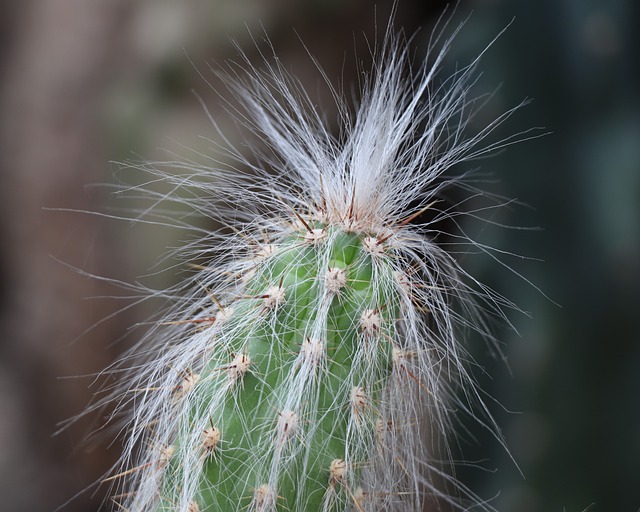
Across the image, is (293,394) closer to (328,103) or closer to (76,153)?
(328,103)

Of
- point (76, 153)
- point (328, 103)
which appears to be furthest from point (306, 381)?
point (76, 153)

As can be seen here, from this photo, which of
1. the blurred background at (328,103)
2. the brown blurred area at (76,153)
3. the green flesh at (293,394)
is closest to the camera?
the green flesh at (293,394)

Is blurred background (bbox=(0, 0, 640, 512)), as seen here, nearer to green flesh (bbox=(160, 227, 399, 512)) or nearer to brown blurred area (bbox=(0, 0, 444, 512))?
brown blurred area (bbox=(0, 0, 444, 512))

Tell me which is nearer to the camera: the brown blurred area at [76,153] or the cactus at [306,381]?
the cactus at [306,381]

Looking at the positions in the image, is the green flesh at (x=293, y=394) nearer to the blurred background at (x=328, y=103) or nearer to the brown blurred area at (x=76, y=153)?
the blurred background at (x=328, y=103)

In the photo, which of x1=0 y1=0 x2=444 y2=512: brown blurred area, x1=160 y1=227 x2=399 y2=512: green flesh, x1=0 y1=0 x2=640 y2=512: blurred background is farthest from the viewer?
x1=0 y1=0 x2=444 y2=512: brown blurred area

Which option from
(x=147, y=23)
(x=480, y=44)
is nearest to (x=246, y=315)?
(x=480, y=44)

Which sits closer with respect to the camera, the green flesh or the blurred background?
the green flesh

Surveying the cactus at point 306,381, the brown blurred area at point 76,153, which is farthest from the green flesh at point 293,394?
the brown blurred area at point 76,153

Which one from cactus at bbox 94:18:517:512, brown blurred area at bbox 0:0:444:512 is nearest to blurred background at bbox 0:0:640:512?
brown blurred area at bbox 0:0:444:512
